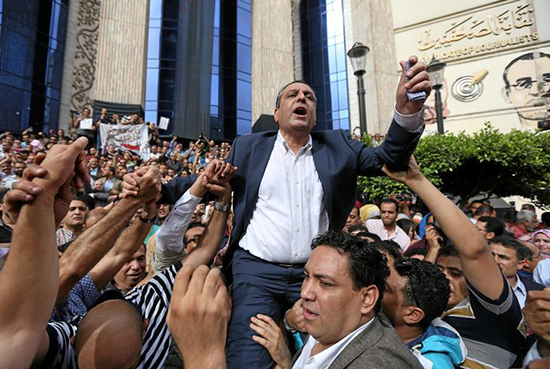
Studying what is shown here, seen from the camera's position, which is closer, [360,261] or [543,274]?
[360,261]

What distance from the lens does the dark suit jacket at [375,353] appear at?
4.03 ft

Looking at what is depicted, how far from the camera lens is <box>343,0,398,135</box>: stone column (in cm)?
1757

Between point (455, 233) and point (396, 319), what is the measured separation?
2.09 ft

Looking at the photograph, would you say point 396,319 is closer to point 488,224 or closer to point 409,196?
point 488,224

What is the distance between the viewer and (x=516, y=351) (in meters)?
1.92

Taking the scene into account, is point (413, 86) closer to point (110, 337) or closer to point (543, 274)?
point (110, 337)

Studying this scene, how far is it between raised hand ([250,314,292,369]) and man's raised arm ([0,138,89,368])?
3.20 ft

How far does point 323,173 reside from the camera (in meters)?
2.07

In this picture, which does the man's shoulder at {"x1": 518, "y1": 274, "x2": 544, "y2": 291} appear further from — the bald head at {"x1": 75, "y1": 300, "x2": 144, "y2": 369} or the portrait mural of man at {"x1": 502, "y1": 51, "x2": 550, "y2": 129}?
the portrait mural of man at {"x1": 502, "y1": 51, "x2": 550, "y2": 129}

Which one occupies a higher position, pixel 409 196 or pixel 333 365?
pixel 409 196

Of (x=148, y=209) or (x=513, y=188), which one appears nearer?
(x=148, y=209)

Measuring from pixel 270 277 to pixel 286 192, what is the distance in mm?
487

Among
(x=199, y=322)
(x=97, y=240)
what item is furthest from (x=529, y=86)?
(x=199, y=322)

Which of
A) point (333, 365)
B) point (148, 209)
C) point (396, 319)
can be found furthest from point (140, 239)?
point (396, 319)
